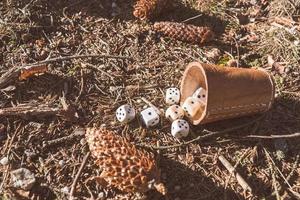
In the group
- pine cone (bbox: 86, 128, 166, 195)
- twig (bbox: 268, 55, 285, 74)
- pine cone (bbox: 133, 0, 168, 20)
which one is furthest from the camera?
pine cone (bbox: 133, 0, 168, 20)

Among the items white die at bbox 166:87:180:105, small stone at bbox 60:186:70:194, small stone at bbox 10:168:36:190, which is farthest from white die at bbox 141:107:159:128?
small stone at bbox 10:168:36:190

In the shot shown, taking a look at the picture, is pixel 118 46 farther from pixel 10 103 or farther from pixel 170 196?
pixel 170 196

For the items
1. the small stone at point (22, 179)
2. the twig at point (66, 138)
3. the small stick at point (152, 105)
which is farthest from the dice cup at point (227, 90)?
the small stone at point (22, 179)

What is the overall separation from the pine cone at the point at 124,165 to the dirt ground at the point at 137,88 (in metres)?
0.10

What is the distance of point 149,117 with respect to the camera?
276 cm

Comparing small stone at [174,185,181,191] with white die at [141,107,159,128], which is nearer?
small stone at [174,185,181,191]

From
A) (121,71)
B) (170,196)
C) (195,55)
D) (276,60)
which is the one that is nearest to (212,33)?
(195,55)

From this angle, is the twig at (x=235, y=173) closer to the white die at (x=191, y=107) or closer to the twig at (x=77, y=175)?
the white die at (x=191, y=107)

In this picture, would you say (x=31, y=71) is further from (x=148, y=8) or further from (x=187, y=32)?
(x=187, y=32)

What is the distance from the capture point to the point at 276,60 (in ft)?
10.6

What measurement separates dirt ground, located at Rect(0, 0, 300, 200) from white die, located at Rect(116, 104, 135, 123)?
0.15ft

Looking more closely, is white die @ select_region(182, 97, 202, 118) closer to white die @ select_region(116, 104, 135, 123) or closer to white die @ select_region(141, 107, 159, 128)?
white die @ select_region(141, 107, 159, 128)

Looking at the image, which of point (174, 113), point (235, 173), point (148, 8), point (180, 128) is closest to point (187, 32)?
point (148, 8)

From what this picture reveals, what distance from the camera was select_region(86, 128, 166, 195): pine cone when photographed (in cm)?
240
